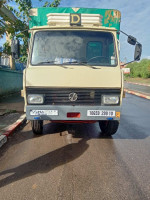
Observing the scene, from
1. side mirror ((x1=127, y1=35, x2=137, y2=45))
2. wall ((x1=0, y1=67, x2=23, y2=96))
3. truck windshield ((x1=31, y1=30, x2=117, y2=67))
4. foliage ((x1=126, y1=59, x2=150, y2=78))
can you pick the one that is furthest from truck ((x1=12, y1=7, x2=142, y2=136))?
foliage ((x1=126, y1=59, x2=150, y2=78))

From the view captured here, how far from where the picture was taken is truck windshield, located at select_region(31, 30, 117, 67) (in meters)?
4.36

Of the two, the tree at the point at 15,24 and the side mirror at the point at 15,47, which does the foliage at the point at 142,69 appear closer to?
the tree at the point at 15,24

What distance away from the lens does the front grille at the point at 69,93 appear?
159 inches

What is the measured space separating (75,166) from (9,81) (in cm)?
927

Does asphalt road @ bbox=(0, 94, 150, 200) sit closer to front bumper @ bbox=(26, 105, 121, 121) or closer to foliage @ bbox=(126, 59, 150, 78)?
front bumper @ bbox=(26, 105, 121, 121)

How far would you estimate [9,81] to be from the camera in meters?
11.5

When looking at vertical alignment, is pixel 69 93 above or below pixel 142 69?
below

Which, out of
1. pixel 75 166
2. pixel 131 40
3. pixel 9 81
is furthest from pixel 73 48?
pixel 9 81

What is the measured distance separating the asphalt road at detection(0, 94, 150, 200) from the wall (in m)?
5.78

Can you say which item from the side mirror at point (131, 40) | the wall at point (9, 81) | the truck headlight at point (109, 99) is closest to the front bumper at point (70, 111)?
the truck headlight at point (109, 99)

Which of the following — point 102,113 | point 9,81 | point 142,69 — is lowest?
point 102,113

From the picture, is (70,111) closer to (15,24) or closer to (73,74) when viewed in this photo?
(73,74)

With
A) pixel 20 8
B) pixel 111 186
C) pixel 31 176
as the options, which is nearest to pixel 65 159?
pixel 31 176

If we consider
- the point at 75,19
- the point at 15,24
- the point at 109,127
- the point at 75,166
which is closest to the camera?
the point at 75,166
